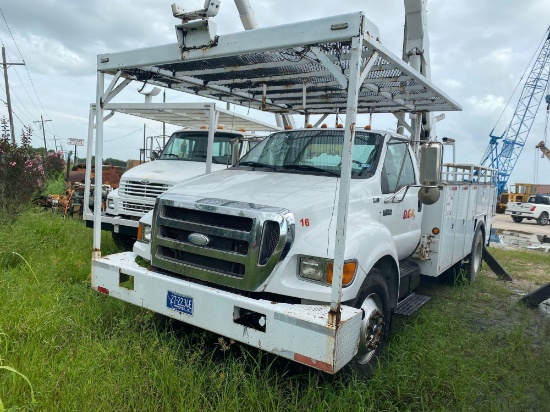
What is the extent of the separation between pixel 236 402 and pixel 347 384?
Answer: 89 cm

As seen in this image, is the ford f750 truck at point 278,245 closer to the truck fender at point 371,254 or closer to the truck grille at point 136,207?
the truck fender at point 371,254

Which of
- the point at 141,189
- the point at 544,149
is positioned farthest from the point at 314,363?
the point at 544,149

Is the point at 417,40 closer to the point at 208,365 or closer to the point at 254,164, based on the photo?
the point at 254,164

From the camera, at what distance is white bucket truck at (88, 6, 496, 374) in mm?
2727

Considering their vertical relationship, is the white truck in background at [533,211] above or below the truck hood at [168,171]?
below

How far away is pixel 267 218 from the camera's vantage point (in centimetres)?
299

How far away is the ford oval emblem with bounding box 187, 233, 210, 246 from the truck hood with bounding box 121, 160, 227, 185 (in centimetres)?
337

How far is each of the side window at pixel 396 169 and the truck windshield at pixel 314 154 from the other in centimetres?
20

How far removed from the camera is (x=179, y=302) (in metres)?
3.19

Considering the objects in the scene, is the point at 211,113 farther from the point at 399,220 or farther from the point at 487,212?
the point at 487,212

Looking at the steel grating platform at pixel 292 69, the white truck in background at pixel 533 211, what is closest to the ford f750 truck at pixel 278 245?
the steel grating platform at pixel 292 69

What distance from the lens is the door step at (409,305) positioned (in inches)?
163

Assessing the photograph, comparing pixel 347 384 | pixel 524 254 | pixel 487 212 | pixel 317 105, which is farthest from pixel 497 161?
pixel 347 384

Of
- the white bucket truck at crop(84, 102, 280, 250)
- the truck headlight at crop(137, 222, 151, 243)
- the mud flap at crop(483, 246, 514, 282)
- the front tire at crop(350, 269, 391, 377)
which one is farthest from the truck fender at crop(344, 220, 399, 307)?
the mud flap at crop(483, 246, 514, 282)
